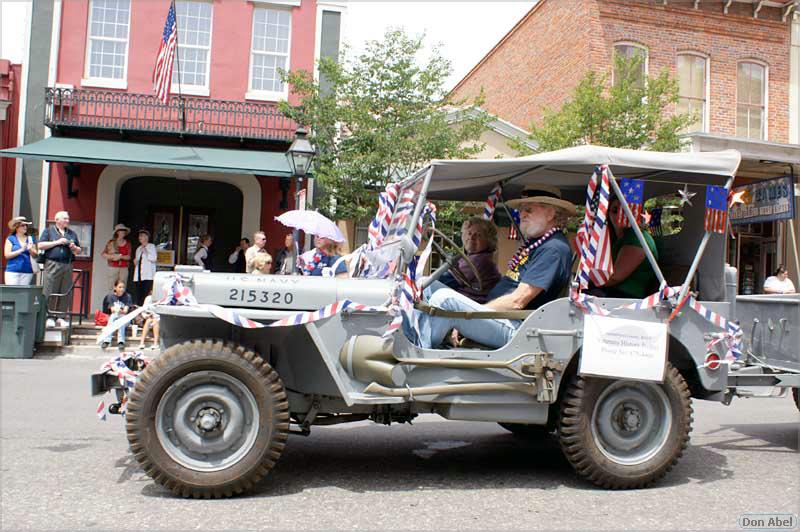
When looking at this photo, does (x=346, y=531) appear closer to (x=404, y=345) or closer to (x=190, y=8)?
(x=404, y=345)

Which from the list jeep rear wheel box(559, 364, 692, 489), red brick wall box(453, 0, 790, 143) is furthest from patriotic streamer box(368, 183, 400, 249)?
red brick wall box(453, 0, 790, 143)

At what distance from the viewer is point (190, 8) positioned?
53.4 feet

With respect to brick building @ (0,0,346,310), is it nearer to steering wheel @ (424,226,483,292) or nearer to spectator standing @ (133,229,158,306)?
spectator standing @ (133,229,158,306)

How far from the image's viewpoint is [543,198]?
A: 500 centimetres

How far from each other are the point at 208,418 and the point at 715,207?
3616 mm

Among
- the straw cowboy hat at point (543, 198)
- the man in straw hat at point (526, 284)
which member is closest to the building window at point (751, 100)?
the straw cowboy hat at point (543, 198)

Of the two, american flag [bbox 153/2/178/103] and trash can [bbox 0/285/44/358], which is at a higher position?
american flag [bbox 153/2/178/103]

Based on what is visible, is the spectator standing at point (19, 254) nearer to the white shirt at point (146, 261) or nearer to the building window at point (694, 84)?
the white shirt at point (146, 261)

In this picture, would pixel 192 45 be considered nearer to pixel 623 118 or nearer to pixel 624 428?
pixel 623 118

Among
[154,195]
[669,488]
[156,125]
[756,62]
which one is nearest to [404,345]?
[669,488]

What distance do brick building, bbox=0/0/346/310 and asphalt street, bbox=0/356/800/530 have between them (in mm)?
9402

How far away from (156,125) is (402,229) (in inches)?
489

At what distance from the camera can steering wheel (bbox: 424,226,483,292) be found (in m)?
5.14

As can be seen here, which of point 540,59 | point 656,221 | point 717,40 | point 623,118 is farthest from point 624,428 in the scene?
point 540,59
